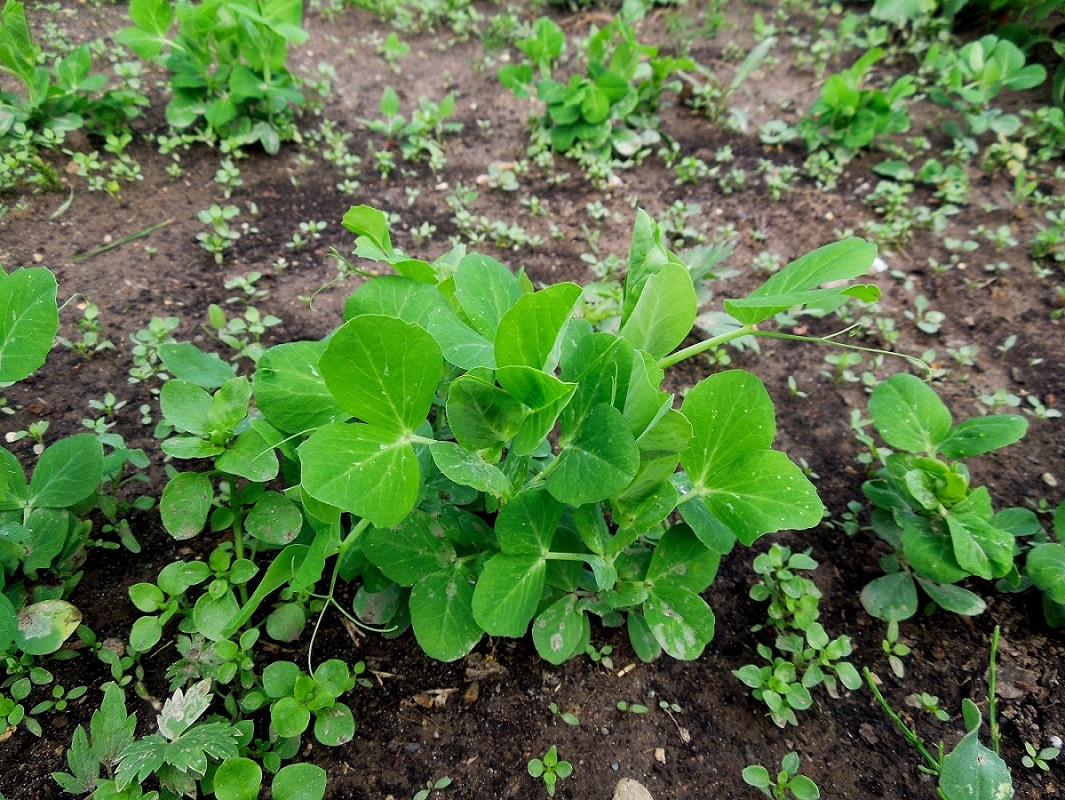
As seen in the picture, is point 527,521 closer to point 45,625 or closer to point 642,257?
point 642,257

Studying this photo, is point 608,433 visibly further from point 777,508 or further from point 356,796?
point 356,796

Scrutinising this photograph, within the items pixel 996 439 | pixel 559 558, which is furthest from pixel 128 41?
pixel 996 439

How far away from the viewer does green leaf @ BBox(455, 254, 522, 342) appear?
121 centimetres

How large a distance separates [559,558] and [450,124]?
239 centimetres

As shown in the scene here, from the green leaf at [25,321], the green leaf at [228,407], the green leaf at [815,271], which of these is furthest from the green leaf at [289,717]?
the green leaf at [815,271]

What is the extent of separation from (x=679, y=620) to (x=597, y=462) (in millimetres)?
459

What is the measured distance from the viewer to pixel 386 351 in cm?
97

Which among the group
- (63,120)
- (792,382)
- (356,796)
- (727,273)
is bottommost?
(356,796)

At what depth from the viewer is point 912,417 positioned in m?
1.62

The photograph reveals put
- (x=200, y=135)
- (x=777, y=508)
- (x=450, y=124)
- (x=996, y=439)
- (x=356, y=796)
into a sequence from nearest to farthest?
(x=777, y=508) < (x=356, y=796) < (x=996, y=439) < (x=200, y=135) < (x=450, y=124)

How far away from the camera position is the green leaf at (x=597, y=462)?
1.00 m

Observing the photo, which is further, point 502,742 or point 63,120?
point 63,120

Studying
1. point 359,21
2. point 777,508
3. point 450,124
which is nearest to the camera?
point 777,508

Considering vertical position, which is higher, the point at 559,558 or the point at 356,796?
the point at 559,558
